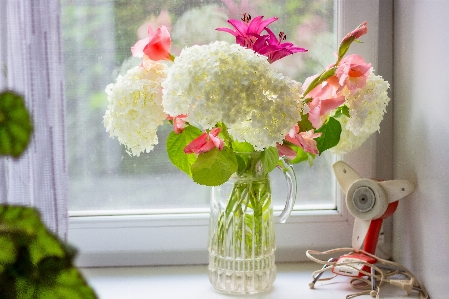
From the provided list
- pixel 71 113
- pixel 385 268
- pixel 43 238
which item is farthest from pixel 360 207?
pixel 43 238

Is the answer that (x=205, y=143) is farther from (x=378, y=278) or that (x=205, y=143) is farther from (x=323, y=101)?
(x=378, y=278)

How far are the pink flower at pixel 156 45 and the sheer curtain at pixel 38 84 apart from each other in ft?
0.46

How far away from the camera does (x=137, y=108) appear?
0.85m

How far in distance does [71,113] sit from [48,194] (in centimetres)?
38

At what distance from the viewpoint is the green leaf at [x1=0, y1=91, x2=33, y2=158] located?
168 millimetres

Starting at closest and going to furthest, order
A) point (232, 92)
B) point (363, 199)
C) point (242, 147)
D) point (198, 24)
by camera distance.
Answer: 1. point (232, 92)
2. point (242, 147)
3. point (363, 199)
4. point (198, 24)

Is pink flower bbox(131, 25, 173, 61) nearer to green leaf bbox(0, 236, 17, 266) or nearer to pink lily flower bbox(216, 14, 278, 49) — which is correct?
pink lily flower bbox(216, 14, 278, 49)

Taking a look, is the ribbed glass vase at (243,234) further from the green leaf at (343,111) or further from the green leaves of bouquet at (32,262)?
the green leaves of bouquet at (32,262)

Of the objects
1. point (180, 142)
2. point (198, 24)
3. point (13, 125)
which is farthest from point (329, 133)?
point (13, 125)

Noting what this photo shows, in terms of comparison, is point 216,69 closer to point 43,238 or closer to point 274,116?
point 274,116

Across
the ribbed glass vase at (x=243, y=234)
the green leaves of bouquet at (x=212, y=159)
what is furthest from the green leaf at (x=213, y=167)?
the ribbed glass vase at (x=243, y=234)

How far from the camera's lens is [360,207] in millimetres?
1073

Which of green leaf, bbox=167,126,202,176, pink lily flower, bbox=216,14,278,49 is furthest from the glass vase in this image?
pink lily flower, bbox=216,14,278,49

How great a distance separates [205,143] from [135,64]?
0.42m
